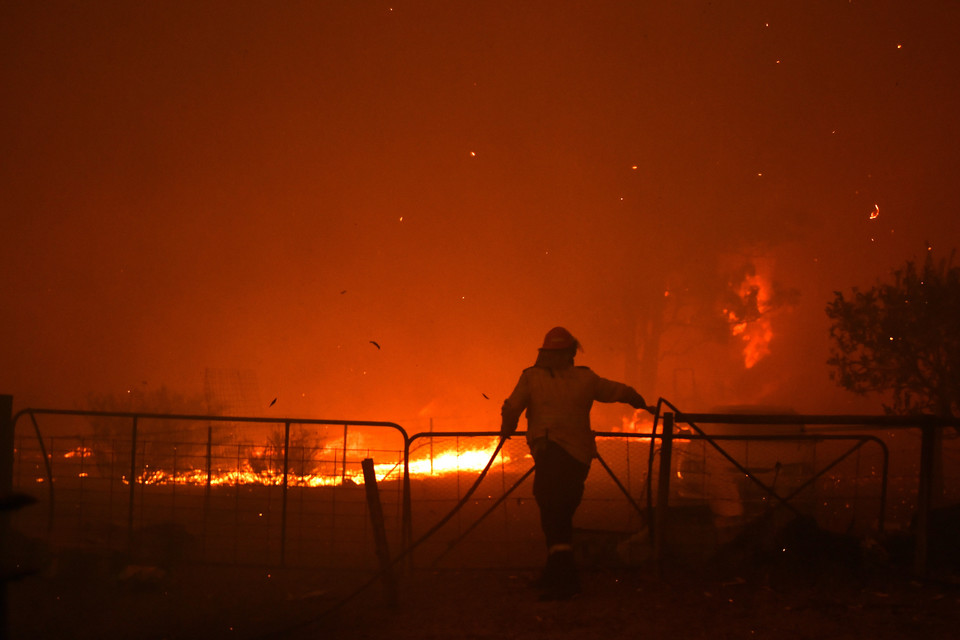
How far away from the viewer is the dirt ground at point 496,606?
4777 mm

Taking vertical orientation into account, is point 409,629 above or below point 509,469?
above

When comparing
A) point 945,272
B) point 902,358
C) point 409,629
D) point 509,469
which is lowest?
point 509,469

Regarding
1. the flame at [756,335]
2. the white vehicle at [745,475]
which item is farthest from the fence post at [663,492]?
the flame at [756,335]

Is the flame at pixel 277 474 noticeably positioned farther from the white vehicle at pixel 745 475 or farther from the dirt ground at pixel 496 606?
the white vehicle at pixel 745 475

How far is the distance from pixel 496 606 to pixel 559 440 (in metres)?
1.34

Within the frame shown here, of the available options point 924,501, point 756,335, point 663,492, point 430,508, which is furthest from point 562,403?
point 756,335

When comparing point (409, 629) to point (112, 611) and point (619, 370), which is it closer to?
point (112, 611)

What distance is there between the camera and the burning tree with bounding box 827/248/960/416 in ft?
44.0

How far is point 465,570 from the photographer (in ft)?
20.5

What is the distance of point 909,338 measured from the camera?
13.9 meters

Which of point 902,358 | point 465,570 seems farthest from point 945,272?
point 465,570

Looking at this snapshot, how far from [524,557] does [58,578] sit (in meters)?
4.26

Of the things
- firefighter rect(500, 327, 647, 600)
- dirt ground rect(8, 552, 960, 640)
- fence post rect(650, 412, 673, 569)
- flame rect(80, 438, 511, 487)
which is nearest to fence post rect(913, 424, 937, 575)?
dirt ground rect(8, 552, 960, 640)

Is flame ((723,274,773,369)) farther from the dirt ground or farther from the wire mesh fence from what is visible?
the dirt ground
